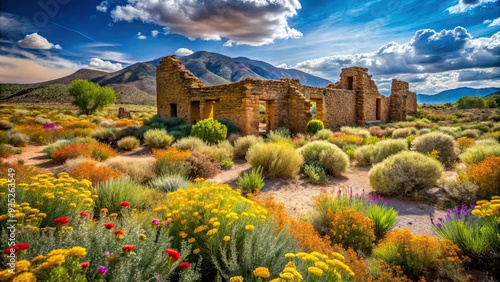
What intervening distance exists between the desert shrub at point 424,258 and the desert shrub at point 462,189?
8.63ft

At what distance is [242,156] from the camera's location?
1078cm

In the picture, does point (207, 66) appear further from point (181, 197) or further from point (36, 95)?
point (181, 197)

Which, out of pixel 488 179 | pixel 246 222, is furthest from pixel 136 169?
pixel 488 179

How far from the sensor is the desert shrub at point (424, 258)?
10.2ft

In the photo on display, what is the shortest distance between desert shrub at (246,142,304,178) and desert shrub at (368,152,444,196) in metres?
2.25

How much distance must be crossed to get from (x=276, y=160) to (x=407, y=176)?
327 centimetres

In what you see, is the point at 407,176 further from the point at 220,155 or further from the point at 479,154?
the point at 220,155

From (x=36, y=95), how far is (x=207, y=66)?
485ft

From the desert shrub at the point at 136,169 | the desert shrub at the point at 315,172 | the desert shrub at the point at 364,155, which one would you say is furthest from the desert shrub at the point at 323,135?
the desert shrub at the point at 136,169

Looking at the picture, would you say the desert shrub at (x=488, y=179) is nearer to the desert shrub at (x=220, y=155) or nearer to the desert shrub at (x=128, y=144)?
the desert shrub at (x=220, y=155)

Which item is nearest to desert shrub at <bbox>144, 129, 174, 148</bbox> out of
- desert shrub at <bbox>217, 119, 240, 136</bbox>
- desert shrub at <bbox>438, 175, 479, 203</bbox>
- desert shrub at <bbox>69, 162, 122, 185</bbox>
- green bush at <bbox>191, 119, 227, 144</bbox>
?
green bush at <bbox>191, 119, 227, 144</bbox>

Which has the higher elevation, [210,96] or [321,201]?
[210,96]

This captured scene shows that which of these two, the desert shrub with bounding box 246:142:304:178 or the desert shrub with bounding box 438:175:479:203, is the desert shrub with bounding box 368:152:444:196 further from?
the desert shrub with bounding box 246:142:304:178

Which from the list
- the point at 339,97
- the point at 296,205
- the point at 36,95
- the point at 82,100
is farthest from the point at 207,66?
the point at 296,205
